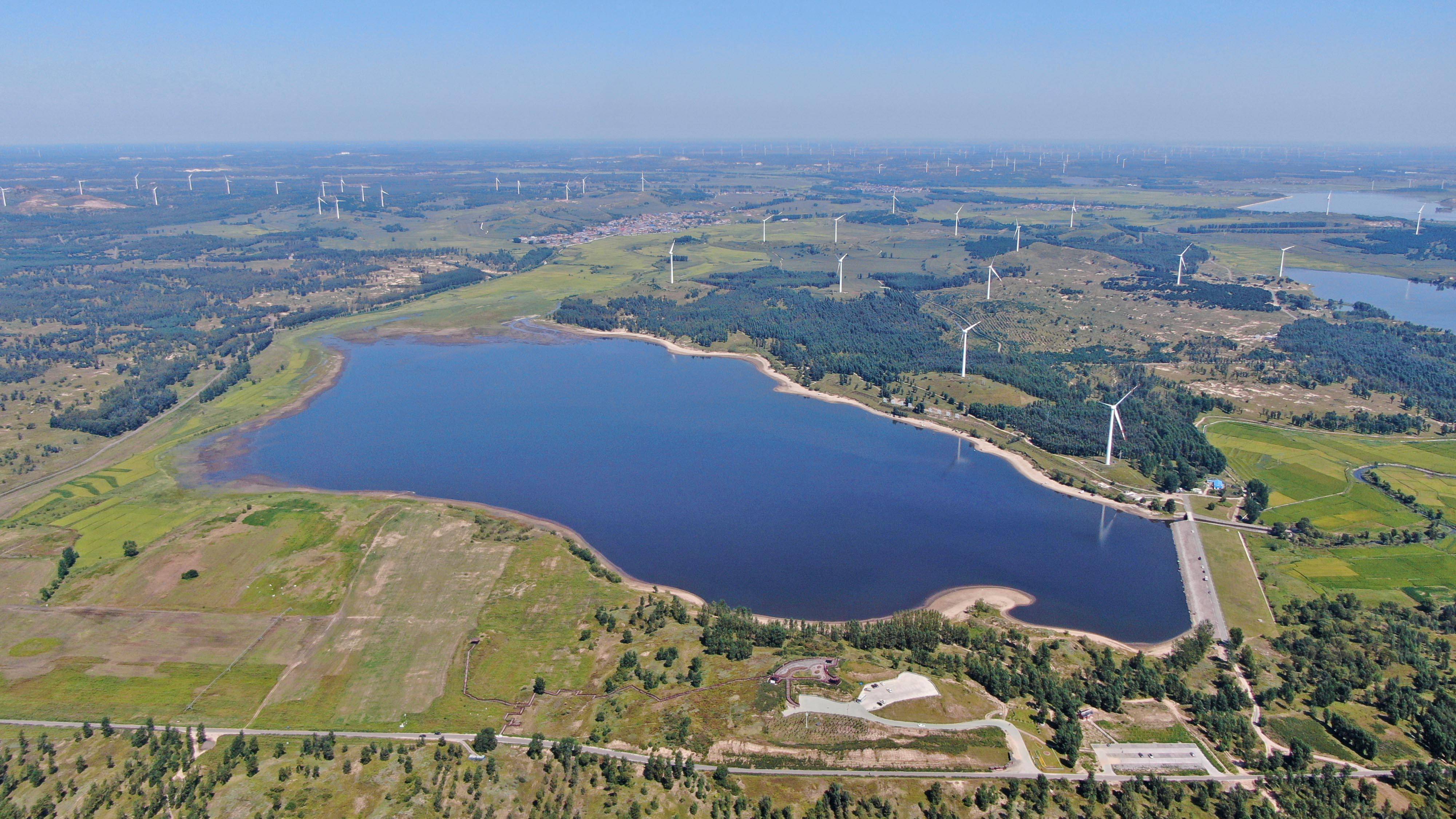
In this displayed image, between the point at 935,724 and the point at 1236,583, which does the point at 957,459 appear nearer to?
the point at 1236,583

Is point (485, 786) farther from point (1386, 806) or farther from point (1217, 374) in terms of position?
point (1217, 374)

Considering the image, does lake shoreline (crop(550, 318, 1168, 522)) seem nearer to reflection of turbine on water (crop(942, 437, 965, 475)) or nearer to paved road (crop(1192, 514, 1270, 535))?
reflection of turbine on water (crop(942, 437, 965, 475))

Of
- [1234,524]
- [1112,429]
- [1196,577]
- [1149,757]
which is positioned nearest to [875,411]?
[1112,429]

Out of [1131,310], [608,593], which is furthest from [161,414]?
[1131,310]

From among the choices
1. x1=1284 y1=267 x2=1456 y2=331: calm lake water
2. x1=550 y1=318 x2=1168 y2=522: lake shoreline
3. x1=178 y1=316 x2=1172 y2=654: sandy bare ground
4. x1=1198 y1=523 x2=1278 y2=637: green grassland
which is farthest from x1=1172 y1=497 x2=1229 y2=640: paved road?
x1=1284 y1=267 x2=1456 y2=331: calm lake water

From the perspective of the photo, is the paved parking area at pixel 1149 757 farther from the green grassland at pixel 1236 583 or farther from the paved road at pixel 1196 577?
the green grassland at pixel 1236 583

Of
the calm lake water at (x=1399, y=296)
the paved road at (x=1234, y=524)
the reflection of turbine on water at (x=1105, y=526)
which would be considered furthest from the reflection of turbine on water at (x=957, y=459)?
the calm lake water at (x=1399, y=296)
